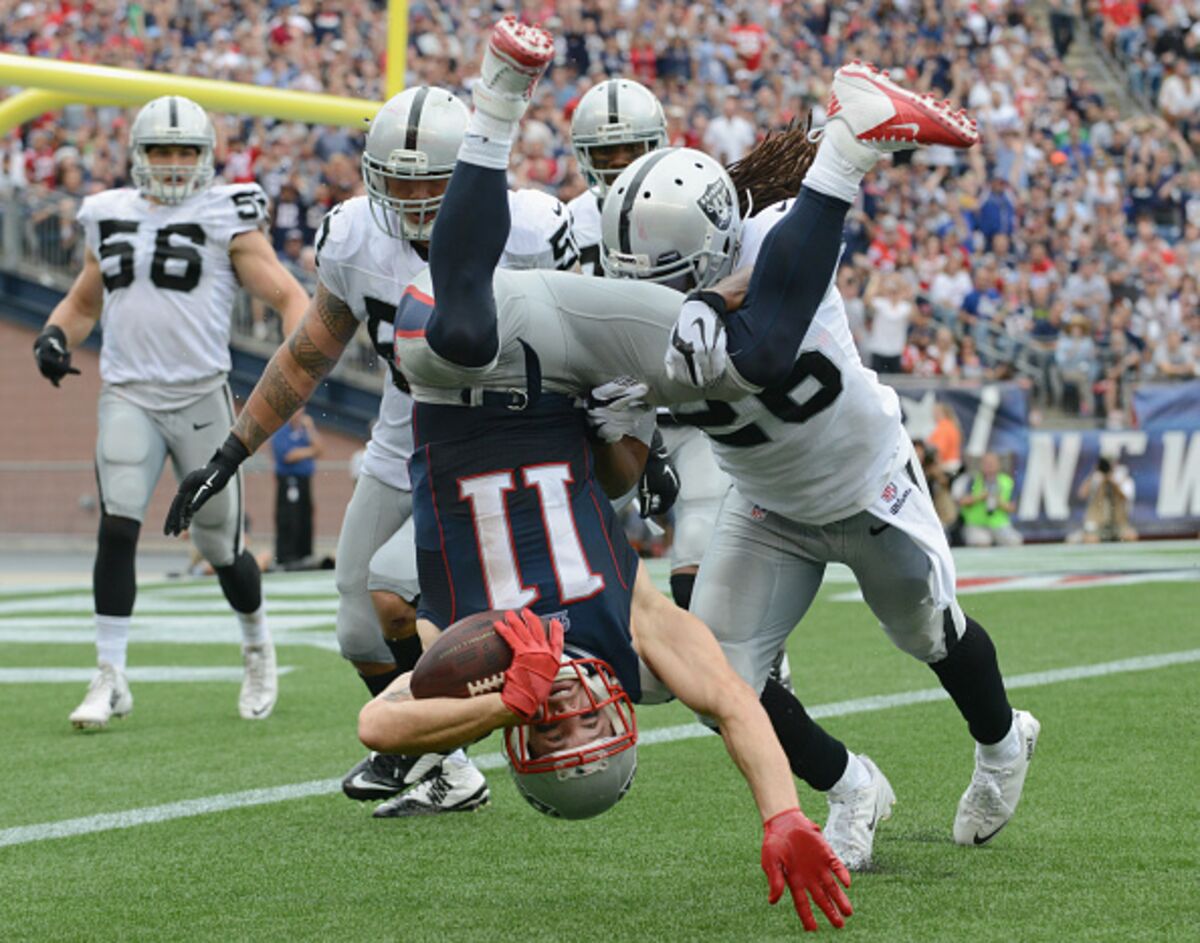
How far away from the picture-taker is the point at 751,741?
→ 3395mm

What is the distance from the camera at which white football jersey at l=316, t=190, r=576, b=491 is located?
4.68m

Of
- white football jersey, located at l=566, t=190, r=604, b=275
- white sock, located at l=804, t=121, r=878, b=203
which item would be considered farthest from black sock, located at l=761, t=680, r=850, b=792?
white football jersey, located at l=566, t=190, r=604, b=275

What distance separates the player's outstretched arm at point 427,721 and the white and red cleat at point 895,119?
3.83 feet

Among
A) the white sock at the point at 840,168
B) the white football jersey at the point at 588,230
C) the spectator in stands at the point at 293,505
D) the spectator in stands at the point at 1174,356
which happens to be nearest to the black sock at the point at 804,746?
the white sock at the point at 840,168

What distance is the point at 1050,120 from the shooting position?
18.8 meters

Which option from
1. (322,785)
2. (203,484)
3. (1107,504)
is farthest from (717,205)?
(1107,504)

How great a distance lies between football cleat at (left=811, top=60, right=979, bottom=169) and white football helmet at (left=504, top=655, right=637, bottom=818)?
1.01 metres

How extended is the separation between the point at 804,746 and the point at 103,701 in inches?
119

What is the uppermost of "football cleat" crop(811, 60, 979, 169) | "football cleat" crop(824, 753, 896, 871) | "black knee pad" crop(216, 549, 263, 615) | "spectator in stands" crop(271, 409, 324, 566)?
"football cleat" crop(811, 60, 979, 169)

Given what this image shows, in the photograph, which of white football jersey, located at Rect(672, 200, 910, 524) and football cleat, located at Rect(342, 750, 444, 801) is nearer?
white football jersey, located at Rect(672, 200, 910, 524)

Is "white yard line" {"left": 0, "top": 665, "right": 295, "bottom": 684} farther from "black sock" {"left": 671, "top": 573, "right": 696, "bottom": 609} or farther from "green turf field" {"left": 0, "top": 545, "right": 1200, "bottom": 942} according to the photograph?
"black sock" {"left": 671, "top": 573, "right": 696, "bottom": 609}

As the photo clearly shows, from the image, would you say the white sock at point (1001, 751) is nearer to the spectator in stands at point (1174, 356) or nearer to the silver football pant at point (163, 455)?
the silver football pant at point (163, 455)

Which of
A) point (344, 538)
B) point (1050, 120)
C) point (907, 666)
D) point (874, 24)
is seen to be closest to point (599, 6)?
point (874, 24)

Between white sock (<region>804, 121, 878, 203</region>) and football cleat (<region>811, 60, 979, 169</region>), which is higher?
football cleat (<region>811, 60, 979, 169</region>)
